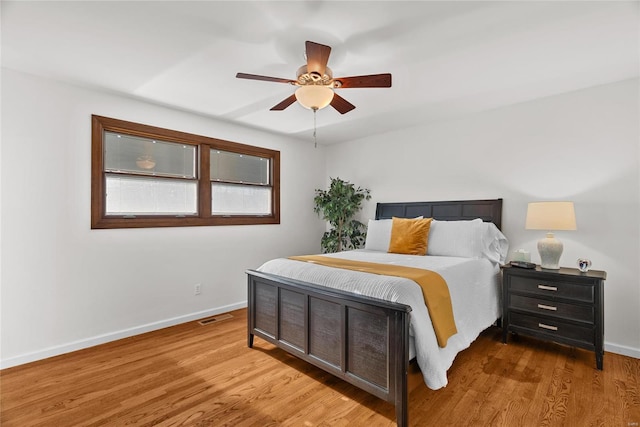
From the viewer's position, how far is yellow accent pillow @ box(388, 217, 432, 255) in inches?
136

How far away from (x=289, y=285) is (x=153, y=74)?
2.20 m

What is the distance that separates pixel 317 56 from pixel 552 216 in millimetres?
2482

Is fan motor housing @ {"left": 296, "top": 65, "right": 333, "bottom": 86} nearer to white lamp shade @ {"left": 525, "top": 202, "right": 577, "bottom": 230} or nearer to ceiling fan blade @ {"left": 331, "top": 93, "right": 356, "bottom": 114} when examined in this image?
ceiling fan blade @ {"left": 331, "top": 93, "right": 356, "bottom": 114}

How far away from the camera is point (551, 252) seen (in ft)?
9.50

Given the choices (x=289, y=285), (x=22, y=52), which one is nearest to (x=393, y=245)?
(x=289, y=285)

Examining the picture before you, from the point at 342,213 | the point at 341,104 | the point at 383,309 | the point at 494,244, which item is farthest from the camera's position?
the point at 342,213

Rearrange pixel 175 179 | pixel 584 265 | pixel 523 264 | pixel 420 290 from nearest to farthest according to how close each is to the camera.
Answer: pixel 420 290 < pixel 584 265 < pixel 523 264 < pixel 175 179

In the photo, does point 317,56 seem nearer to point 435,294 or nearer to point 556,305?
point 435,294

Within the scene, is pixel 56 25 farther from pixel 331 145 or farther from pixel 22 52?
pixel 331 145

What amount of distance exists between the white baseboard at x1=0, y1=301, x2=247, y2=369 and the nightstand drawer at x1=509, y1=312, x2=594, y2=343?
3.35 metres

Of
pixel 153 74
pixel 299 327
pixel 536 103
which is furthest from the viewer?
pixel 536 103

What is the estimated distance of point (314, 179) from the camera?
5336mm

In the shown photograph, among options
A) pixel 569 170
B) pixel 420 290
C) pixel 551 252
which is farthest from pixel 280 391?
pixel 569 170

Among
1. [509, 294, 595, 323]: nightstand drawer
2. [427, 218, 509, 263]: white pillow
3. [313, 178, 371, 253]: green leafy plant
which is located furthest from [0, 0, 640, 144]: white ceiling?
[509, 294, 595, 323]: nightstand drawer
